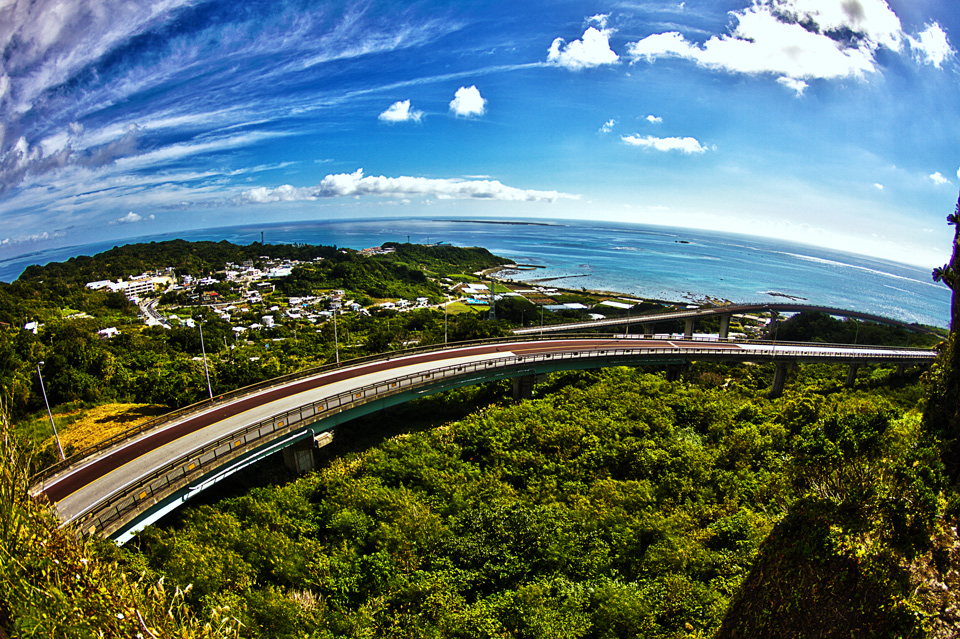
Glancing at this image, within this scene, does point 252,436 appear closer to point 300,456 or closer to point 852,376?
point 300,456

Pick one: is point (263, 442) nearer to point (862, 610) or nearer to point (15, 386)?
point (862, 610)

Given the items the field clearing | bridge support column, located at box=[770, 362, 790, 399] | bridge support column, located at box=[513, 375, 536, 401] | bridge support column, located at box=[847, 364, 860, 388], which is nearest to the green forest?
bridge support column, located at box=[513, 375, 536, 401]

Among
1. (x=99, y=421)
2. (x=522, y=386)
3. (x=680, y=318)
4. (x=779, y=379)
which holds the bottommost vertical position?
(x=99, y=421)

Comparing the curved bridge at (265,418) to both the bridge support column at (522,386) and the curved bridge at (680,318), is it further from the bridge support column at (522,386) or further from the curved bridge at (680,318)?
the curved bridge at (680,318)

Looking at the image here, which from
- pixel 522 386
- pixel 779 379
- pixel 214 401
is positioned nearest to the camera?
pixel 214 401

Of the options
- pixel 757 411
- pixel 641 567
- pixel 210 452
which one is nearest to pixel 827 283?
pixel 757 411

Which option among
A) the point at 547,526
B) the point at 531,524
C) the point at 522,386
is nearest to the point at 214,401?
the point at 531,524
